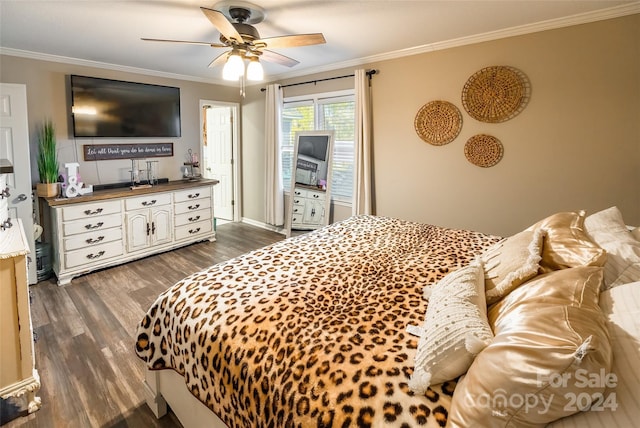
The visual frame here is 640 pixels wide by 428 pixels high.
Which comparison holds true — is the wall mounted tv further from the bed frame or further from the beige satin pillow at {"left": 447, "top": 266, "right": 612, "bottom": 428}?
the beige satin pillow at {"left": 447, "top": 266, "right": 612, "bottom": 428}

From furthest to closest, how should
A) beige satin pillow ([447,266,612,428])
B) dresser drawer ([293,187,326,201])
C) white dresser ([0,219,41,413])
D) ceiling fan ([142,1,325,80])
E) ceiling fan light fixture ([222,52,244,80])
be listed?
1. dresser drawer ([293,187,326,201])
2. ceiling fan light fixture ([222,52,244,80])
3. ceiling fan ([142,1,325,80])
4. white dresser ([0,219,41,413])
5. beige satin pillow ([447,266,612,428])

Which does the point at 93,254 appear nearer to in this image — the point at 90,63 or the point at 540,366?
the point at 90,63

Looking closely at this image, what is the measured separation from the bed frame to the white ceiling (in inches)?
94.7

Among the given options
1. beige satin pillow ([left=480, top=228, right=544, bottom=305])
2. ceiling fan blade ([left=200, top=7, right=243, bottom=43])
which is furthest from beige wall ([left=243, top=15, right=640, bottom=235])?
ceiling fan blade ([left=200, top=7, right=243, bottom=43])

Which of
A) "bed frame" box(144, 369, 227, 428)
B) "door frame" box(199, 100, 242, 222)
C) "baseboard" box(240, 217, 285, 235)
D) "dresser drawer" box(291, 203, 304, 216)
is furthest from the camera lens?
"door frame" box(199, 100, 242, 222)

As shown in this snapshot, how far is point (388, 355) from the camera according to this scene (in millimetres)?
1187

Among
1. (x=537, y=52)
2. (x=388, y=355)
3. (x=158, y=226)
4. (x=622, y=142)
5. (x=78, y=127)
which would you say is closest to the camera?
(x=388, y=355)

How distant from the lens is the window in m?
4.48

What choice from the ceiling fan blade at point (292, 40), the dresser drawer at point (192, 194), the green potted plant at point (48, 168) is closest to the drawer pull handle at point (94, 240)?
the green potted plant at point (48, 168)

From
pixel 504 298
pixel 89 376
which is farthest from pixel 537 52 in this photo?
pixel 89 376

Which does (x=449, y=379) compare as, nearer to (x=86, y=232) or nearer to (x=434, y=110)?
(x=434, y=110)

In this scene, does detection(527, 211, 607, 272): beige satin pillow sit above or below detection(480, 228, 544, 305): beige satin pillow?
above

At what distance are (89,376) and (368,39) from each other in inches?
140

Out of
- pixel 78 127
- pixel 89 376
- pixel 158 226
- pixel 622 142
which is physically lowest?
pixel 89 376
